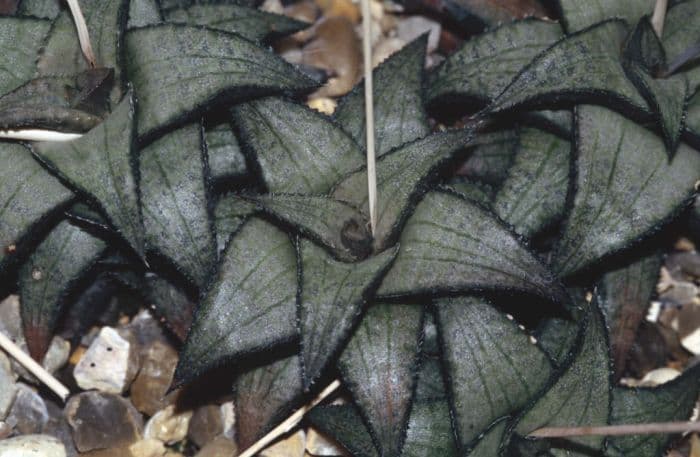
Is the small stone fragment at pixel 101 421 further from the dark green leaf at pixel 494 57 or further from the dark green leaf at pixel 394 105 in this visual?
the dark green leaf at pixel 494 57

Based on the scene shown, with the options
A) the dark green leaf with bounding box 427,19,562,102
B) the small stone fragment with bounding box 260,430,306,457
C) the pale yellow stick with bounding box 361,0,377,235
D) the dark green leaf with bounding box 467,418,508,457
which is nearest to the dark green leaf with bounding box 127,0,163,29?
the pale yellow stick with bounding box 361,0,377,235

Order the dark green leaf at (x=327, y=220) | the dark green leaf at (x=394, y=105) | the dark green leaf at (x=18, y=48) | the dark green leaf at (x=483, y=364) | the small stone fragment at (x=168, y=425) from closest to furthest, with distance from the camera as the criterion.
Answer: the dark green leaf at (x=327, y=220)
the dark green leaf at (x=483, y=364)
the dark green leaf at (x=18, y=48)
the dark green leaf at (x=394, y=105)
the small stone fragment at (x=168, y=425)

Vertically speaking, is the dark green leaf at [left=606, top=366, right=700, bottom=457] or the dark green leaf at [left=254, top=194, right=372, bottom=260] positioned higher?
the dark green leaf at [left=254, top=194, right=372, bottom=260]

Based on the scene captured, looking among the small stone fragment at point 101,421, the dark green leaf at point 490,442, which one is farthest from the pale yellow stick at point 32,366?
the dark green leaf at point 490,442

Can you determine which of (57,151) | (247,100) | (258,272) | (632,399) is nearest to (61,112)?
(57,151)

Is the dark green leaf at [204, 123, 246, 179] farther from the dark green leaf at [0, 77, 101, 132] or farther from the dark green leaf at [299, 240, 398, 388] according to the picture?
the dark green leaf at [299, 240, 398, 388]

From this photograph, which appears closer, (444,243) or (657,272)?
(444,243)

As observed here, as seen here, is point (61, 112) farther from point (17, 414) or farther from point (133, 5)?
point (17, 414)

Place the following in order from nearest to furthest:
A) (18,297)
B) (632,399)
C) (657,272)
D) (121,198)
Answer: (121,198)
(632,399)
(657,272)
(18,297)
